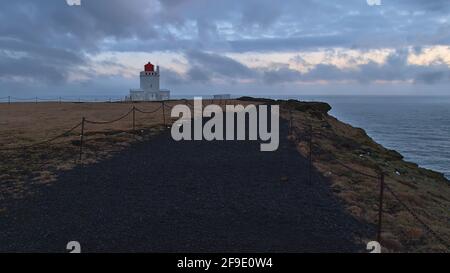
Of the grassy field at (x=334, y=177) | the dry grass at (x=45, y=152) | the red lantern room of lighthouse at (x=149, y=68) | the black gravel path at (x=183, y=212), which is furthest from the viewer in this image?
the red lantern room of lighthouse at (x=149, y=68)

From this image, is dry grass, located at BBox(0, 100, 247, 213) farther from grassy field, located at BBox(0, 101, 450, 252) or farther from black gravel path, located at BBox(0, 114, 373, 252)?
black gravel path, located at BBox(0, 114, 373, 252)

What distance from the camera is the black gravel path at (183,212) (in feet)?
21.2

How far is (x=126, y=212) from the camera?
7.92 metres

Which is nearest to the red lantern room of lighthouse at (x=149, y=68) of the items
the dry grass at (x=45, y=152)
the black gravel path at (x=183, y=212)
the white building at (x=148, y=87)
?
the white building at (x=148, y=87)

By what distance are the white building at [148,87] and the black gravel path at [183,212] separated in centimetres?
4696

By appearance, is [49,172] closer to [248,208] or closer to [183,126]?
[248,208]

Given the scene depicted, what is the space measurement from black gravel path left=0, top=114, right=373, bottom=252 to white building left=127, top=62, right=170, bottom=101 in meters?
47.0

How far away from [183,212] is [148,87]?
2059 inches

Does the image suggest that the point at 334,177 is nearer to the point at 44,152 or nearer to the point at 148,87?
the point at 44,152

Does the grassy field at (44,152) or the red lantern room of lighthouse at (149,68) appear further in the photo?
the red lantern room of lighthouse at (149,68)

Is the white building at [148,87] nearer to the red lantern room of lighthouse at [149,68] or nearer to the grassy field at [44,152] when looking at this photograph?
the red lantern room of lighthouse at [149,68]

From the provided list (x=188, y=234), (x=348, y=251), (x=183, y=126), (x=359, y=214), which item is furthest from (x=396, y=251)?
(x=183, y=126)

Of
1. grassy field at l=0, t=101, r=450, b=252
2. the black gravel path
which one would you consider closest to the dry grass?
grassy field at l=0, t=101, r=450, b=252
